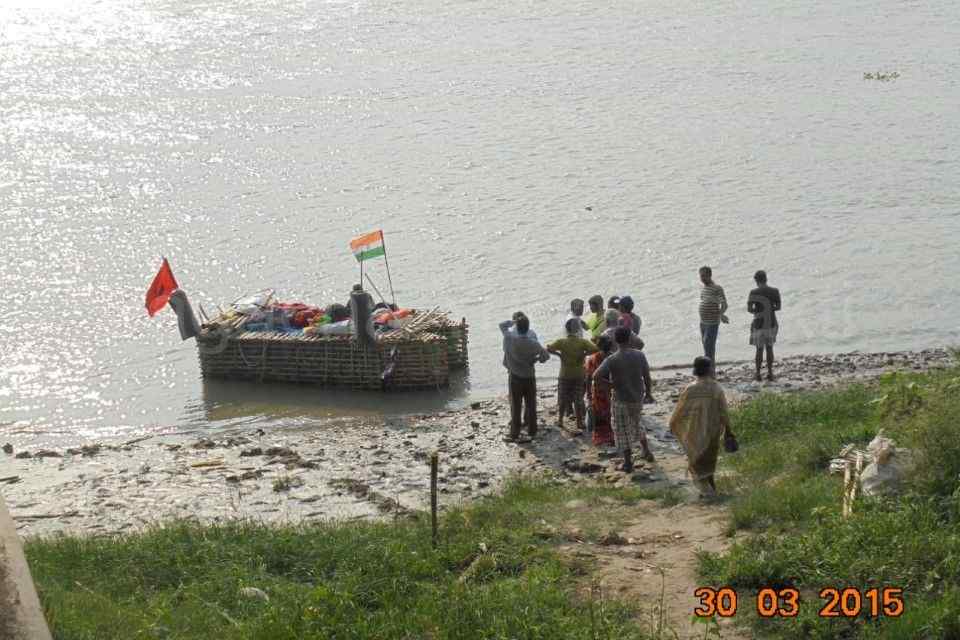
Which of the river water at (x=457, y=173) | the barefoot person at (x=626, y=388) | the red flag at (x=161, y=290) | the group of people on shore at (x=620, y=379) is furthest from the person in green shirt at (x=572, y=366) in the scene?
the red flag at (x=161, y=290)

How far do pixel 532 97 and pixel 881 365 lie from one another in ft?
73.2

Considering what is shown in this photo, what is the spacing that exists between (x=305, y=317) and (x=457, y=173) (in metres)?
12.9

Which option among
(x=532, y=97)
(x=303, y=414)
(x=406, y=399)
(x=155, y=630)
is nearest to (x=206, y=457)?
(x=303, y=414)

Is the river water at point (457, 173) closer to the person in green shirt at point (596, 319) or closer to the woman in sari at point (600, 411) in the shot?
the person in green shirt at point (596, 319)

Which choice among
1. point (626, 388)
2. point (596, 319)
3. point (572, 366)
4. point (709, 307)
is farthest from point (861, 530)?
point (709, 307)

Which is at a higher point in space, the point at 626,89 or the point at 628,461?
the point at 626,89

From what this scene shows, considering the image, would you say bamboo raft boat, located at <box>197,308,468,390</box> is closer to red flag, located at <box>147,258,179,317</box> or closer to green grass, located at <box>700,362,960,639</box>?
red flag, located at <box>147,258,179,317</box>

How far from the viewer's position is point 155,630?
8.02 metres

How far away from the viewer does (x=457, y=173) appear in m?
31.0

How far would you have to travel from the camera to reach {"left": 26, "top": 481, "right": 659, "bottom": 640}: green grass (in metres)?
7.87

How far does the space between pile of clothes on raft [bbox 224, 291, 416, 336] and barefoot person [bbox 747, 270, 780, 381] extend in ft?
16.5

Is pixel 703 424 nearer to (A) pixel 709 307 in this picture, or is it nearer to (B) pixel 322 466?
(B) pixel 322 466

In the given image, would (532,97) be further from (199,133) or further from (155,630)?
(155,630)

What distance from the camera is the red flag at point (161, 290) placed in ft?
59.7
